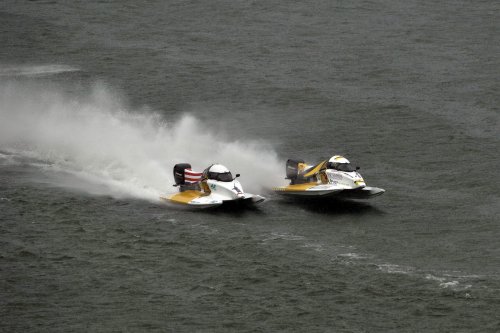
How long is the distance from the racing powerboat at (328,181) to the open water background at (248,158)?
1.08 metres

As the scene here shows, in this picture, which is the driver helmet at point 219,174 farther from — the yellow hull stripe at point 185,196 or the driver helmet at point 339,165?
the driver helmet at point 339,165

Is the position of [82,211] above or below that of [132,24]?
below

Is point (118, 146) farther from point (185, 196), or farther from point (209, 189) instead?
point (209, 189)

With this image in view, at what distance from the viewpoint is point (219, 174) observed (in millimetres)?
73062

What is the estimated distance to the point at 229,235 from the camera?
67375 millimetres

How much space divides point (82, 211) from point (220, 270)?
14.2m

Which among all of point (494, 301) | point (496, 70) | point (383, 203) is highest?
point (496, 70)

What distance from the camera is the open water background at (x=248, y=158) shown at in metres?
57.7

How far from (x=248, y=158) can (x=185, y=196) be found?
9.69 meters

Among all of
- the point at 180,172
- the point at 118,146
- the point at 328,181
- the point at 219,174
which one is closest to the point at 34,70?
the point at 118,146

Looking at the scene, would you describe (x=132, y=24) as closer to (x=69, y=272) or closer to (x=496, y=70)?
(x=496, y=70)

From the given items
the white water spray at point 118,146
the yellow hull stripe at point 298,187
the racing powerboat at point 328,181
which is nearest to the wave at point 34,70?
the white water spray at point 118,146

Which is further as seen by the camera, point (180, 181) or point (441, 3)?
point (441, 3)

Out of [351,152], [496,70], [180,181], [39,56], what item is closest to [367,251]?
[180,181]
